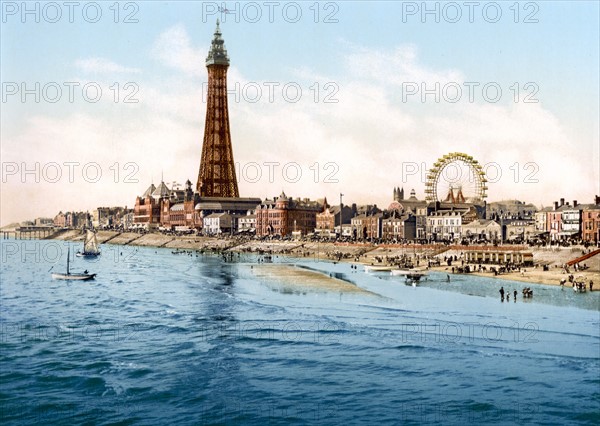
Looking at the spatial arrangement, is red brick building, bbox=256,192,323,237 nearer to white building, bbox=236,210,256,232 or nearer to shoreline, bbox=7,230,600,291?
white building, bbox=236,210,256,232

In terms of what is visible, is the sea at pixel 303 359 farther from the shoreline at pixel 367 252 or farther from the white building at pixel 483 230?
the white building at pixel 483 230

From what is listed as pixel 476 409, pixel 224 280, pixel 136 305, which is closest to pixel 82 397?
pixel 476 409

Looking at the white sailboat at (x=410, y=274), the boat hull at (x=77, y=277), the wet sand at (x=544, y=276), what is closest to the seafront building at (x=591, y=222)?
the wet sand at (x=544, y=276)

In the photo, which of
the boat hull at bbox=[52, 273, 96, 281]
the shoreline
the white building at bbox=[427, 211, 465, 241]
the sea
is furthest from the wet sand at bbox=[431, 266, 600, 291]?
the white building at bbox=[427, 211, 465, 241]

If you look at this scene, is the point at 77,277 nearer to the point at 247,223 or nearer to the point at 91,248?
the point at 91,248

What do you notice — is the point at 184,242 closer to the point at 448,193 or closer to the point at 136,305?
the point at 448,193

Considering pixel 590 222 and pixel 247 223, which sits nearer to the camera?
pixel 590 222

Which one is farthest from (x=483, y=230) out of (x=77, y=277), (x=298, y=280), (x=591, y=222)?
(x=77, y=277)
